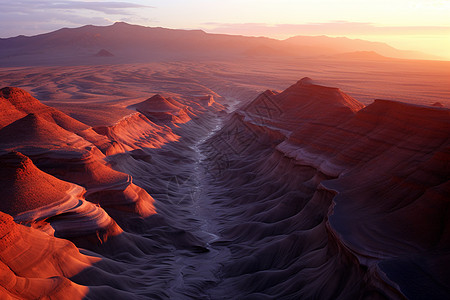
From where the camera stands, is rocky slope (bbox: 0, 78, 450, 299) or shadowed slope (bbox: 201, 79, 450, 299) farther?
rocky slope (bbox: 0, 78, 450, 299)

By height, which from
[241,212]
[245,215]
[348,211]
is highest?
[348,211]

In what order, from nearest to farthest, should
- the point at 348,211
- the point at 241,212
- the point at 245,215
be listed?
the point at 348,211
the point at 245,215
the point at 241,212

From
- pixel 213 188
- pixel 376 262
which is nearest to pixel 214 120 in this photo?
pixel 213 188

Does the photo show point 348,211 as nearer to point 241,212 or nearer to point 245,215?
point 245,215

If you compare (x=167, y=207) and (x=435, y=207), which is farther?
(x=167, y=207)

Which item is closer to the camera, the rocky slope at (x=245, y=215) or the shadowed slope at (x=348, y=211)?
the shadowed slope at (x=348, y=211)

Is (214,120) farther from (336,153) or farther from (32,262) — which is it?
(32,262)

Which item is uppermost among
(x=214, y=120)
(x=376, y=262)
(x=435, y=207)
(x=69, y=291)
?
(x=435, y=207)

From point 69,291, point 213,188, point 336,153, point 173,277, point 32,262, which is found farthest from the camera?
point 213,188

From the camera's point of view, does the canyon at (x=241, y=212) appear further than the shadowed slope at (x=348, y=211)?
Yes

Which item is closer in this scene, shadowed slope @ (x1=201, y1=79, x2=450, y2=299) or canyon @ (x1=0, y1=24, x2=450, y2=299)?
shadowed slope @ (x1=201, y1=79, x2=450, y2=299)

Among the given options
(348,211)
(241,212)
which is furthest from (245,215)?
(348,211)
